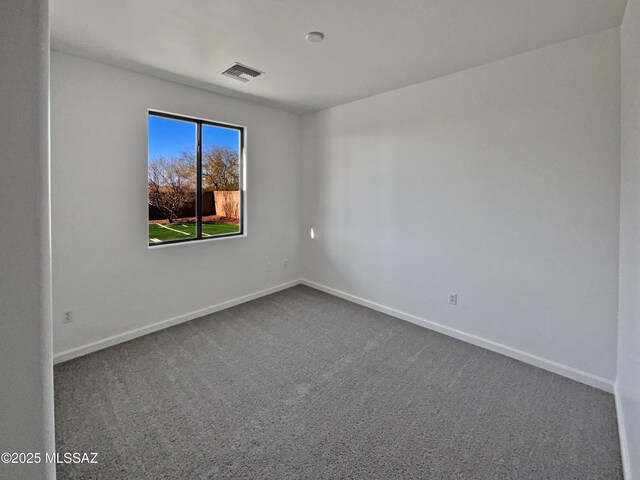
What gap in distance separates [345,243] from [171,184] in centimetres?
225

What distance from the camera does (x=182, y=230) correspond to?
3623mm

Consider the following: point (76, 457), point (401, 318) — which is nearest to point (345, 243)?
point (401, 318)

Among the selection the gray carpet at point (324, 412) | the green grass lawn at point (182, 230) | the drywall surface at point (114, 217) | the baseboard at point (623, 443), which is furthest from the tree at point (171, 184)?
the baseboard at point (623, 443)

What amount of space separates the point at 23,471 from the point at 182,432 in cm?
133

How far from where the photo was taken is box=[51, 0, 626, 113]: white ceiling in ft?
6.40

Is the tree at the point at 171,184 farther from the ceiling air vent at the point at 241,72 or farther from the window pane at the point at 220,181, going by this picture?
the ceiling air vent at the point at 241,72

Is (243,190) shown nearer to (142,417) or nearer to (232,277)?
(232,277)

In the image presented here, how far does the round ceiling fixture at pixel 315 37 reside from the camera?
226cm

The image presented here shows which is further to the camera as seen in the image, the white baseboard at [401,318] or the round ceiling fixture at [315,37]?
the white baseboard at [401,318]

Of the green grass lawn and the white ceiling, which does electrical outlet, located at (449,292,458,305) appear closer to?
the white ceiling

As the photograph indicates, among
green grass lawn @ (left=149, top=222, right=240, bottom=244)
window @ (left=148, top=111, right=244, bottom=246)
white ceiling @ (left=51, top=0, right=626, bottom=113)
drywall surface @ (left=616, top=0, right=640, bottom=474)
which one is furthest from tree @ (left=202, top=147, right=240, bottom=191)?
drywall surface @ (left=616, top=0, right=640, bottom=474)

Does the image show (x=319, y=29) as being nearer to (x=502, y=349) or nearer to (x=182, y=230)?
(x=182, y=230)

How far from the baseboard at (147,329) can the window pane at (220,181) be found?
0.89 metres

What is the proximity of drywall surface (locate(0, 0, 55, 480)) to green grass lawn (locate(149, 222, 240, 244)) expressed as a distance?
108 inches
